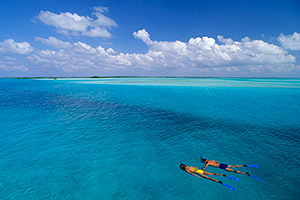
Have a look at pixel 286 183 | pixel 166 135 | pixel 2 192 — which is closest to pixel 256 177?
pixel 286 183

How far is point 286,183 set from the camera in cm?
1047

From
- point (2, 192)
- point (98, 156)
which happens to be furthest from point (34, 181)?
point (98, 156)

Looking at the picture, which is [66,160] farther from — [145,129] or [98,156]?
[145,129]

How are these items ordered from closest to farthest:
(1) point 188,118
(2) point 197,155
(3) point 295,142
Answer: (2) point 197,155 → (3) point 295,142 → (1) point 188,118

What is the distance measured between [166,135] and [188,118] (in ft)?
28.3

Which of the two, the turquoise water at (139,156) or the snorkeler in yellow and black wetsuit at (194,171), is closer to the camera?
the turquoise water at (139,156)

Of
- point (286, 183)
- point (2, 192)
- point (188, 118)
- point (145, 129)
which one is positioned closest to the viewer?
point (2, 192)

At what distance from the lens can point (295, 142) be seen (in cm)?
1658

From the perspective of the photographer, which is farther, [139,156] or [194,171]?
[139,156]

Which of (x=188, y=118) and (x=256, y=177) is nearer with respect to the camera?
(x=256, y=177)

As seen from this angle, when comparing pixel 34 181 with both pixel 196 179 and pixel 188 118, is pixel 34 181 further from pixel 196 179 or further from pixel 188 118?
pixel 188 118

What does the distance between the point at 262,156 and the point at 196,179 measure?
764 cm

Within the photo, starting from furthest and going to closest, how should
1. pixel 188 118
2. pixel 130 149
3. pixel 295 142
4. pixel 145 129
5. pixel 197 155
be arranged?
1. pixel 188 118
2. pixel 145 129
3. pixel 295 142
4. pixel 130 149
5. pixel 197 155

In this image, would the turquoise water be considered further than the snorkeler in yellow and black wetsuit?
No
